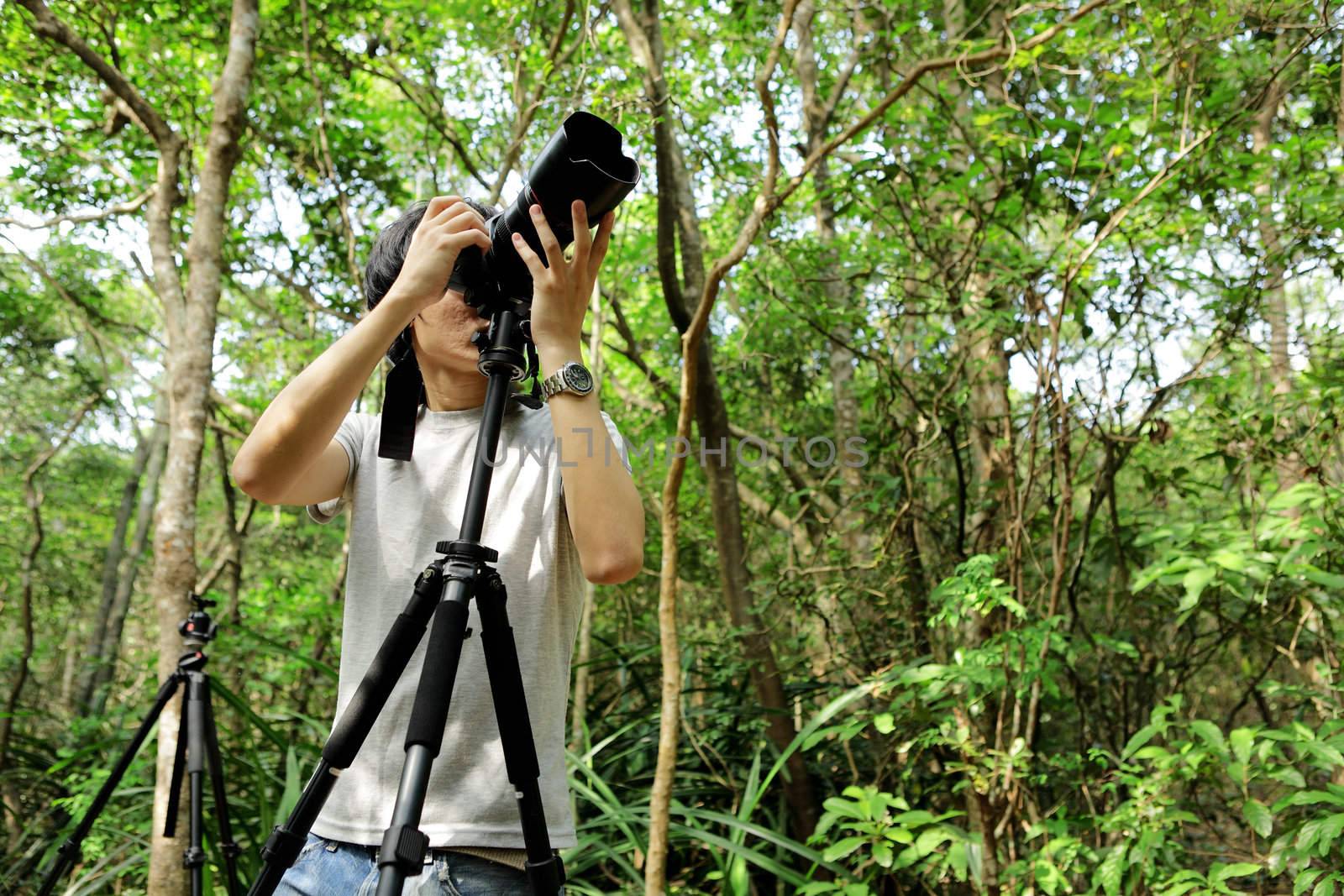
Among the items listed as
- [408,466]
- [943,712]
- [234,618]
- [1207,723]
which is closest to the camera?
[408,466]

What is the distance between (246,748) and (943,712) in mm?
2372

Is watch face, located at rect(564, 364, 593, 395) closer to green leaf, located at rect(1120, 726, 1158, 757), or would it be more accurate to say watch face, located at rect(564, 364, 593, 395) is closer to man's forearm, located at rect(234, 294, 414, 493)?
man's forearm, located at rect(234, 294, 414, 493)

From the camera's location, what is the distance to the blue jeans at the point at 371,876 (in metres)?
0.93

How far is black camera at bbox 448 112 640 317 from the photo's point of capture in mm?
1035

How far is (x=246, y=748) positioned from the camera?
330 cm

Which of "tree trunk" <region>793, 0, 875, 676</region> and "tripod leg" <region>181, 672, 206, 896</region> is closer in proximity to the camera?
"tripod leg" <region>181, 672, 206, 896</region>

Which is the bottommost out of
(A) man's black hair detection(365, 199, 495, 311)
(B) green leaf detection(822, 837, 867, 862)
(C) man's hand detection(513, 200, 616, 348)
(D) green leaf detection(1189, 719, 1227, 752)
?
(B) green leaf detection(822, 837, 867, 862)

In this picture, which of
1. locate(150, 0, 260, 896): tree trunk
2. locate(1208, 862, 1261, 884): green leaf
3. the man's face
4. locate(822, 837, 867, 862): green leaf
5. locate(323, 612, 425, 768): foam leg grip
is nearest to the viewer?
locate(323, 612, 425, 768): foam leg grip

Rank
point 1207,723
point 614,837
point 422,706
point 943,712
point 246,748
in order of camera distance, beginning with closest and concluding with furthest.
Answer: point 422,706 < point 1207,723 < point 943,712 < point 614,837 < point 246,748

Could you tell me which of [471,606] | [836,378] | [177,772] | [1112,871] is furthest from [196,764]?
[836,378]

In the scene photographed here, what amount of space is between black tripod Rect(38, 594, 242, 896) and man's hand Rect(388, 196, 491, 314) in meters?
1.57

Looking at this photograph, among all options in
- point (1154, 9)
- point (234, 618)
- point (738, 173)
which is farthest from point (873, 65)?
point (234, 618)

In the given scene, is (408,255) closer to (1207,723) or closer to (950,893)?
(1207,723)

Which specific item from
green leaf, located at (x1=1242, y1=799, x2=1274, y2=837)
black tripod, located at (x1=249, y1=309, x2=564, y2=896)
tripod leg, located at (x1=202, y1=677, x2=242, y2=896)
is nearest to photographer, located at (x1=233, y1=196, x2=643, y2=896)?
black tripod, located at (x1=249, y1=309, x2=564, y2=896)
